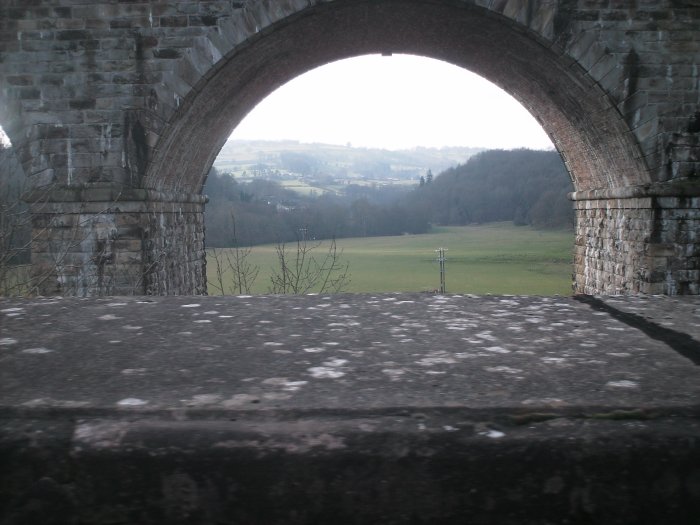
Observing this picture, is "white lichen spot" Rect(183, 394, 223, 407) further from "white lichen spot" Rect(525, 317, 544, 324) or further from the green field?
the green field

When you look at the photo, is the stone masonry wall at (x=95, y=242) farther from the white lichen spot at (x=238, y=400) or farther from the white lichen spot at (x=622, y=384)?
the white lichen spot at (x=622, y=384)

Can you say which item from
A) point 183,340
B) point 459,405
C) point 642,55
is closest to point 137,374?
point 183,340

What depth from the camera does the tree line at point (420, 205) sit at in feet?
89.1

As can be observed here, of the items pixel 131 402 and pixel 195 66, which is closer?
pixel 131 402

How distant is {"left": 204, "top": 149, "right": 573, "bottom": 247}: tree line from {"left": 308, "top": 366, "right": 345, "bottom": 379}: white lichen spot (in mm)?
20562

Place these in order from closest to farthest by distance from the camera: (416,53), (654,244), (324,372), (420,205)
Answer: (324,372)
(654,244)
(416,53)
(420,205)

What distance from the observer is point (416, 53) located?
1079cm

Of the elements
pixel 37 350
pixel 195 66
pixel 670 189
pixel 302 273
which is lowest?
pixel 302 273

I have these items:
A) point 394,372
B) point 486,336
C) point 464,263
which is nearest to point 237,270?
point 486,336

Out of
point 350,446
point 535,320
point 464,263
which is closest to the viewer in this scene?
point 350,446

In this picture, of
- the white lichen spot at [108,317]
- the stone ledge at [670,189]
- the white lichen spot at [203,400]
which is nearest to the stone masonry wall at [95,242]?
the stone ledge at [670,189]

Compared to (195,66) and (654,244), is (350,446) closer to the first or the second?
(195,66)

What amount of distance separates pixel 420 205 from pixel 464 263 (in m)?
24.8

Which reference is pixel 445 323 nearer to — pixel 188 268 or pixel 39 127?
pixel 39 127
